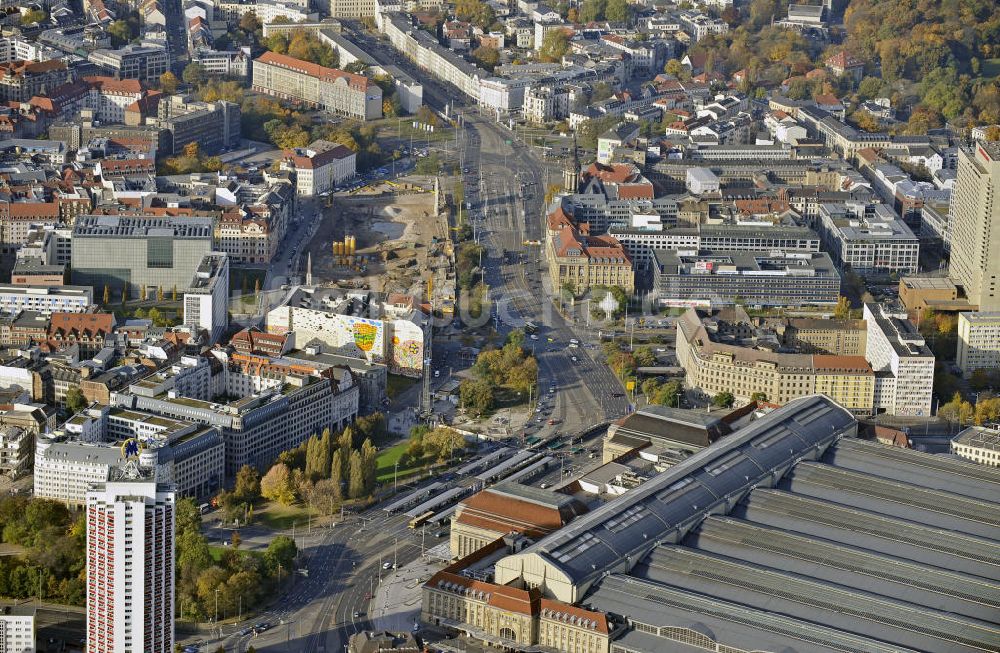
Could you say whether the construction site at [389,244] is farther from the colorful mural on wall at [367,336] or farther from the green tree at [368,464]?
the green tree at [368,464]

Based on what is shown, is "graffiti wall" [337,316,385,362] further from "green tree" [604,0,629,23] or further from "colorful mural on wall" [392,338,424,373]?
"green tree" [604,0,629,23]

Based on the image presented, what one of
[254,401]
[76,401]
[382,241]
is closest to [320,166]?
[382,241]

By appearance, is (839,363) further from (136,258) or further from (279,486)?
(136,258)

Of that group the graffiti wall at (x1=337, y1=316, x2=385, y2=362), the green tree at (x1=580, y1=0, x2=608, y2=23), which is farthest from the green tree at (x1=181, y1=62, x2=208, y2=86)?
the graffiti wall at (x1=337, y1=316, x2=385, y2=362)

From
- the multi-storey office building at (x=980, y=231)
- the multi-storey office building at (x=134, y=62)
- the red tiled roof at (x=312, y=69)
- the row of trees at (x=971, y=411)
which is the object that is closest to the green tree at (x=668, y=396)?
the row of trees at (x=971, y=411)

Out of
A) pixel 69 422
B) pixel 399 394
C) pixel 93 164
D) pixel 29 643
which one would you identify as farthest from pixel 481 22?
pixel 29 643

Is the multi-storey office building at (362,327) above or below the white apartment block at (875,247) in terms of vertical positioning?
below
